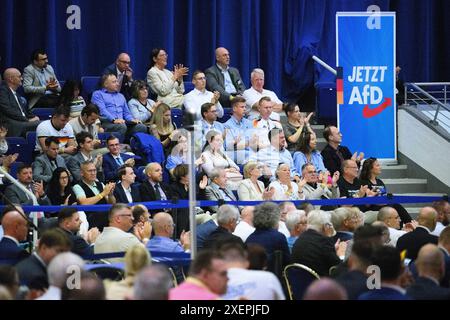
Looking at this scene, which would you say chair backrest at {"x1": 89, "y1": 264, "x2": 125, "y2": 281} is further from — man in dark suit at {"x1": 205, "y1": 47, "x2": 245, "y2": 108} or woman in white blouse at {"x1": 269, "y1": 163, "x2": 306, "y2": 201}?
man in dark suit at {"x1": 205, "y1": 47, "x2": 245, "y2": 108}

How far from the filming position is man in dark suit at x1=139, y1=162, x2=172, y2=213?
39.9 ft

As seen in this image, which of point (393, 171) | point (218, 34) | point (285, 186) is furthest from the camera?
point (218, 34)

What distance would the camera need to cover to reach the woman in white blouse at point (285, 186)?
12641mm

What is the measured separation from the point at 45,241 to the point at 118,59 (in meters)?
6.40

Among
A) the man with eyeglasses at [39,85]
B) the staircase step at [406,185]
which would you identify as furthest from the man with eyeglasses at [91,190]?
the staircase step at [406,185]

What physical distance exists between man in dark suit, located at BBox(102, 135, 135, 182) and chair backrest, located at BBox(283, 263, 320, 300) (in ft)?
12.2

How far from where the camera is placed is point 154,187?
1229 centimetres

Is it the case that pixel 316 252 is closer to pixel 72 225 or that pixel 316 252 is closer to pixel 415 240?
pixel 415 240

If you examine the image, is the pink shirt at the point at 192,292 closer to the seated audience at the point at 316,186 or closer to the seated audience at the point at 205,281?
the seated audience at the point at 205,281

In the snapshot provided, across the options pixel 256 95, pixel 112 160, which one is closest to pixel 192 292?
pixel 112 160

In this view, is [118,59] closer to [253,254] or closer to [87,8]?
[87,8]

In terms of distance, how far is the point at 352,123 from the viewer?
48.2ft

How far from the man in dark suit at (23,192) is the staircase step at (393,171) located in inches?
204

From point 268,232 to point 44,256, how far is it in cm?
235
